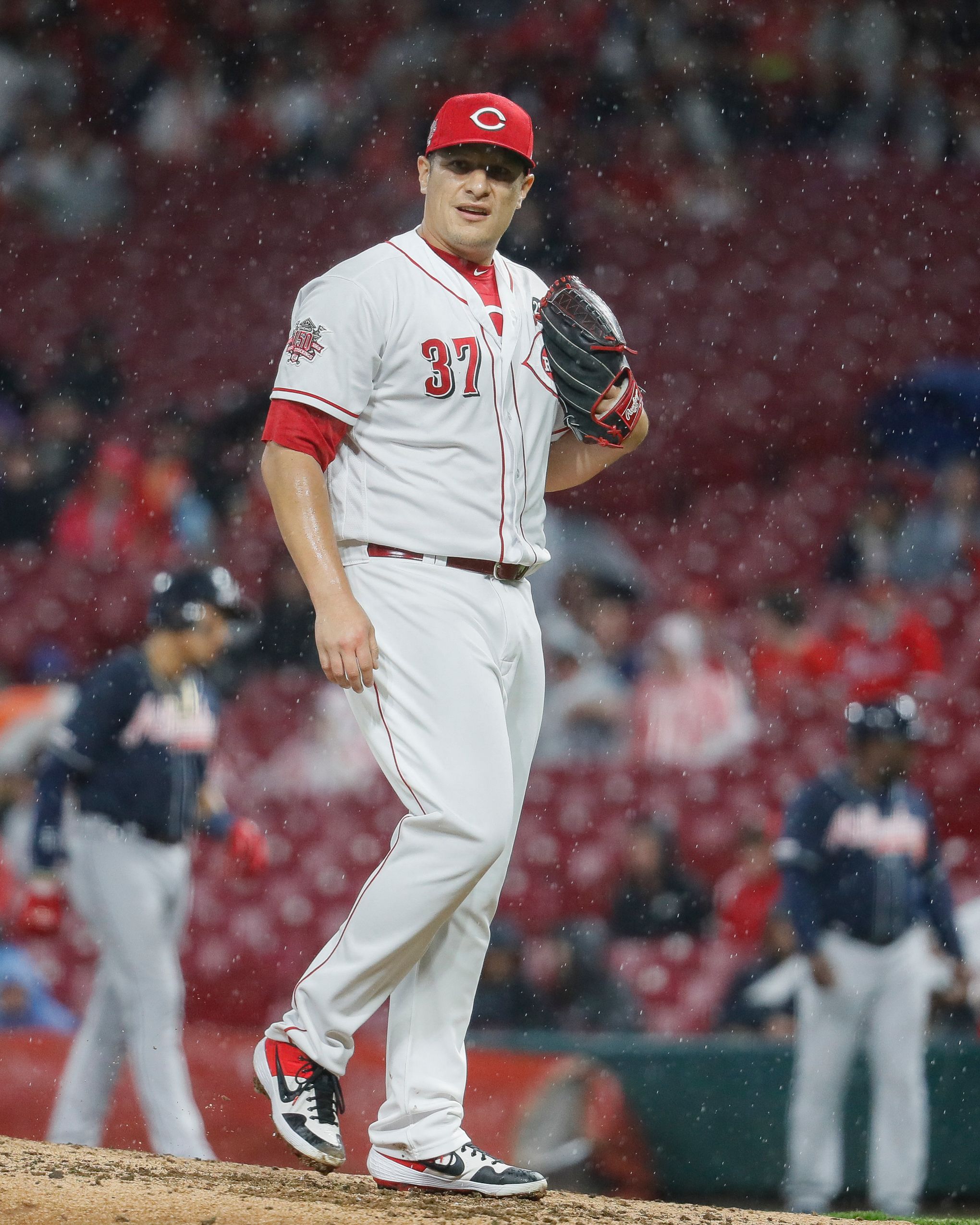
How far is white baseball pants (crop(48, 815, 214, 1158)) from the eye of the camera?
13.1ft

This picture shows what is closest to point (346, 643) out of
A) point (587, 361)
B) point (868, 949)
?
point (587, 361)

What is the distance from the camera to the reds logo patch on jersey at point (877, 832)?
4578mm

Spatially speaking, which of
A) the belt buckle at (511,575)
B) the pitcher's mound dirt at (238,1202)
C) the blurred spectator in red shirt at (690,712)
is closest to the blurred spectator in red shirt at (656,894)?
the blurred spectator in red shirt at (690,712)

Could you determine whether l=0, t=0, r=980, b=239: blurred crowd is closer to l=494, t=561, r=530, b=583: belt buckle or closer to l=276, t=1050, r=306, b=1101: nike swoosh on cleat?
l=494, t=561, r=530, b=583: belt buckle

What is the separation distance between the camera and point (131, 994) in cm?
408

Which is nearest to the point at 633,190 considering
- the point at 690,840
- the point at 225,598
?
the point at 690,840

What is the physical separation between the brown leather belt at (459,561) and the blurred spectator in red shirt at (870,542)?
4.90 metres

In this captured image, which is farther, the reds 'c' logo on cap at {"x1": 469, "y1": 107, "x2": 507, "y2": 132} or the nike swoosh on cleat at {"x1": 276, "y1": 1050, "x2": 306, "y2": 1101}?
the reds 'c' logo on cap at {"x1": 469, "y1": 107, "x2": 507, "y2": 132}

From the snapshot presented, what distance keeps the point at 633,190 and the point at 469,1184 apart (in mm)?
6822

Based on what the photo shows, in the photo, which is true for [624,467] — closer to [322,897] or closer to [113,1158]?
[322,897]

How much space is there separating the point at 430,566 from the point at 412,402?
241 mm

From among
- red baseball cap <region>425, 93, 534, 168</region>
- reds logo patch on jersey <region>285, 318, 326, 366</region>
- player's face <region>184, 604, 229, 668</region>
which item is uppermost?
red baseball cap <region>425, 93, 534, 168</region>

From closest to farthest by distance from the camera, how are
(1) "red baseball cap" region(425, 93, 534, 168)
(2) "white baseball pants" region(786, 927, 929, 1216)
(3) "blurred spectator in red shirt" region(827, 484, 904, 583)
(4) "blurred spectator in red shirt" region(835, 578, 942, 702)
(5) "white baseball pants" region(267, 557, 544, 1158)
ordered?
(5) "white baseball pants" region(267, 557, 544, 1158) < (1) "red baseball cap" region(425, 93, 534, 168) < (2) "white baseball pants" region(786, 927, 929, 1216) < (4) "blurred spectator in red shirt" region(835, 578, 942, 702) < (3) "blurred spectator in red shirt" region(827, 484, 904, 583)

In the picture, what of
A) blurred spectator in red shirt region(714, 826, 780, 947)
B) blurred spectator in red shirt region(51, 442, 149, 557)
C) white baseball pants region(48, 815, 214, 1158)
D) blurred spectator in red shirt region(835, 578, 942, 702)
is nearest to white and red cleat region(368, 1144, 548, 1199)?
white baseball pants region(48, 815, 214, 1158)
